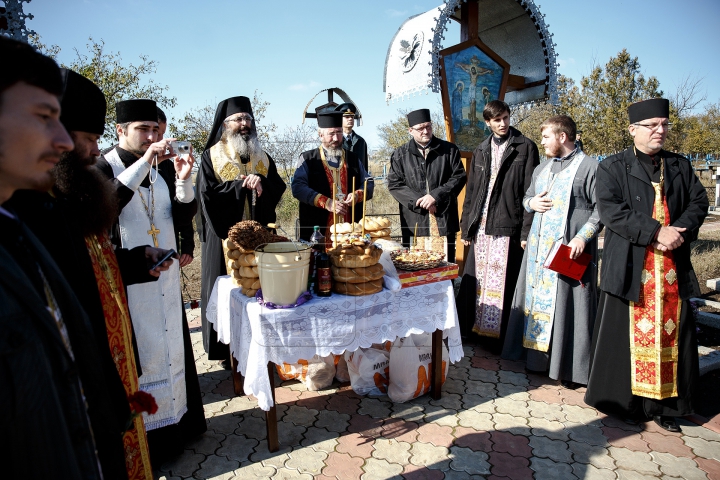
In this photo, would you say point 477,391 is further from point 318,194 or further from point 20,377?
point 20,377

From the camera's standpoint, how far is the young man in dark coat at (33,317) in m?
1.00

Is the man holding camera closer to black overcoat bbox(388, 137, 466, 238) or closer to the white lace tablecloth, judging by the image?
the white lace tablecloth

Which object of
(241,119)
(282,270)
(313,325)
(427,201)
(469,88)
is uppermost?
(469,88)

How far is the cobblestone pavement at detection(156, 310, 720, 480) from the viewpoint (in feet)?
9.24

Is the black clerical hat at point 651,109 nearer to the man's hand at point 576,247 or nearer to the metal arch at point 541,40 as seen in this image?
the man's hand at point 576,247

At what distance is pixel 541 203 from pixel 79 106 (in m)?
3.47

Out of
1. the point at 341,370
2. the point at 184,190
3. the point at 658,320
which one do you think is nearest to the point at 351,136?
the point at 341,370

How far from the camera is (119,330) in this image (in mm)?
2186

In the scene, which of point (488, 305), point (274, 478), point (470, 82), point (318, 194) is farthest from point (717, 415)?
point (470, 82)

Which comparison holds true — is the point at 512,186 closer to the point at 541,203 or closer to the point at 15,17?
the point at 541,203

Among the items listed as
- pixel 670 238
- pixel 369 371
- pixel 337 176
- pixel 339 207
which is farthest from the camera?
pixel 337 176

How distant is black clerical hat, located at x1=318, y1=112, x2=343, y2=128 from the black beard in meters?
3.00

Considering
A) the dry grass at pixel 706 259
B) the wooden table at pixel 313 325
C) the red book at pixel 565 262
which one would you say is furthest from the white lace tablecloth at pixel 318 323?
the dry grass at pixel 706 259

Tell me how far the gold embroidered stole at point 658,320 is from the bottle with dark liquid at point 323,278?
2.20 metres
